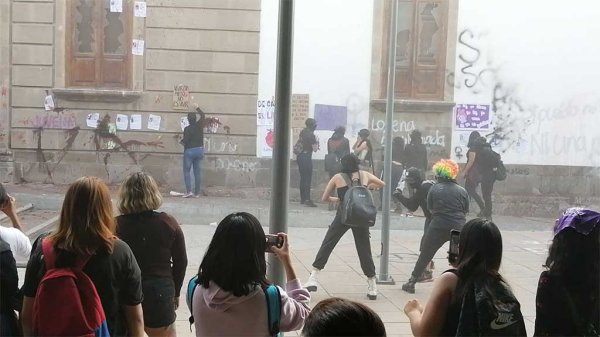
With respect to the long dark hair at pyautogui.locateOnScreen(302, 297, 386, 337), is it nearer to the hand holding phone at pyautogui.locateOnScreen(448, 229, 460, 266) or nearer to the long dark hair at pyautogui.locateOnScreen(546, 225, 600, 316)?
the hand holding phone at pyautogui.locateOnScreen(448, 229, 460, 266)

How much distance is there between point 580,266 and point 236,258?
5.11 ft

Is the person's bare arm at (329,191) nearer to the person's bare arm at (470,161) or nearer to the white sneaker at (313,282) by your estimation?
the white sneaker at (313,282)

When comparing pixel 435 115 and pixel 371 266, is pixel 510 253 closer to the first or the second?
pixel 371 266

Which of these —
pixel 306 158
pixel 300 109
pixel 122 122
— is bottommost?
pixel 306 158

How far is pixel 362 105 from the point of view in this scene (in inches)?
537

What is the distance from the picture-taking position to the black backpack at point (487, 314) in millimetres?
2586

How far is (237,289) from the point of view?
2.52 m

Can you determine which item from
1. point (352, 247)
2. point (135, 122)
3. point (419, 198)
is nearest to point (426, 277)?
point (419, 198)

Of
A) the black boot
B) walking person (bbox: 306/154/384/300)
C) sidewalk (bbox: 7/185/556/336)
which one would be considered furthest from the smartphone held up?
the black boot

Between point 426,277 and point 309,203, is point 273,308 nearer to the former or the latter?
point 426,277

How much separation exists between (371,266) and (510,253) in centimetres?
366

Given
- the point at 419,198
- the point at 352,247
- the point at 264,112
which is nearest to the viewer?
the point at 419,198

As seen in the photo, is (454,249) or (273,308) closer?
(273,308)

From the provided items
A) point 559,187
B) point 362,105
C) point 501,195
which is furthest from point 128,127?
point 559,187
